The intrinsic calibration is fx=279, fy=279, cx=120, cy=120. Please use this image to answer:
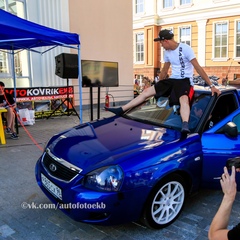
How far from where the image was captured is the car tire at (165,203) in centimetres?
271

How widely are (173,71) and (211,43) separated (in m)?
19.0

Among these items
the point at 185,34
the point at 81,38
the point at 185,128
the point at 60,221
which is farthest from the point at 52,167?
the point at 185,34

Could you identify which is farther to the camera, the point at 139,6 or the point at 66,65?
the point at 139,6

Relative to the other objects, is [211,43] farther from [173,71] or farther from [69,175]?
[69,175]

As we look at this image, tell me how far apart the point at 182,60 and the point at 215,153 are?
5.26ft

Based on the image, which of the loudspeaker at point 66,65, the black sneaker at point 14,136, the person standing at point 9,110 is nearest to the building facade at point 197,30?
the loudspeaker at point 66,65

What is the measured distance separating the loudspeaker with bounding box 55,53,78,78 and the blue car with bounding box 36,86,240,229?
556 centimetres

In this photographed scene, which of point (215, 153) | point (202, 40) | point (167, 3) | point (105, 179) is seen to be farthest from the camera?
point (167, 3)

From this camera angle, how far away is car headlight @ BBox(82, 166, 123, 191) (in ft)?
8.28

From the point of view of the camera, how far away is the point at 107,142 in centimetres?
306

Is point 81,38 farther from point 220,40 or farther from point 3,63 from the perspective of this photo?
point 220,40

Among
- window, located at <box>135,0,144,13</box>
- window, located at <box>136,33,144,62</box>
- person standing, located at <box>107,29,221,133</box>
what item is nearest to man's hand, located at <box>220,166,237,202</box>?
person standing, located at <box>107,29,221,133</box>

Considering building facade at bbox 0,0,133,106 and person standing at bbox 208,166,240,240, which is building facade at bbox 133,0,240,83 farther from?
person standing at bbox 208,166,240,240

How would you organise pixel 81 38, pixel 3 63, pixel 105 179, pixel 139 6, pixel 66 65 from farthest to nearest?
1. pixel 139 6
2. pixel 81 38
3. pixel 3 63
4. pixel 66 65
5. pixel 105 179
